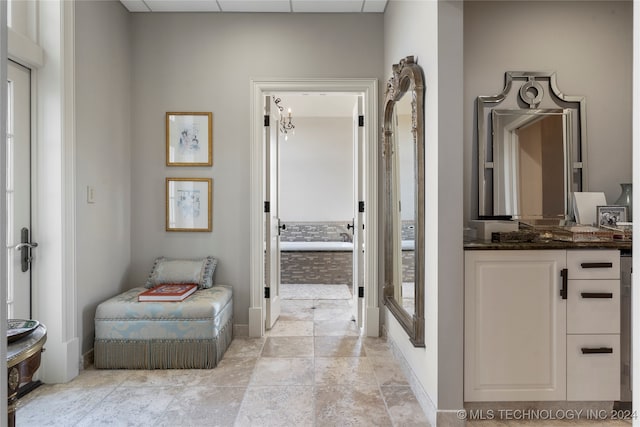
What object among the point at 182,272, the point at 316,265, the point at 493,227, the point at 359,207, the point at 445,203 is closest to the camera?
the point at 445,203

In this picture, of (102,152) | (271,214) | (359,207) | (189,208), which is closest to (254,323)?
(271,214)

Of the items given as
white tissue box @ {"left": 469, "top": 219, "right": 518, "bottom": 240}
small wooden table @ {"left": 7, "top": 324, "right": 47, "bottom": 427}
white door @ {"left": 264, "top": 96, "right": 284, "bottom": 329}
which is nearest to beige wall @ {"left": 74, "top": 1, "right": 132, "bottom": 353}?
white door @ {"left": 264, "top": 96, "right": 284, "bottom": 329}

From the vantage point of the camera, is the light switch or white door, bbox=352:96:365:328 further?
white door, bbox=352:96:365:328

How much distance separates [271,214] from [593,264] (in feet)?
7.36

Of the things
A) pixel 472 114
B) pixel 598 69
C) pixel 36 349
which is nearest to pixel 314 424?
pixel 36 349

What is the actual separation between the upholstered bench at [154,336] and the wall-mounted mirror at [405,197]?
129 cm

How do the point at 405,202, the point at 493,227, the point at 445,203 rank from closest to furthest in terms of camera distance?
1. the point at 445,203
2. the point at 493,227
3. the point at 405,202

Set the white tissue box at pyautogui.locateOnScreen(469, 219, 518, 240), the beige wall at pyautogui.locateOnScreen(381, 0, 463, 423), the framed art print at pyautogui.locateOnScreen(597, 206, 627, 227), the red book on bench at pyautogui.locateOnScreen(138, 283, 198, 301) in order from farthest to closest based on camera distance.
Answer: the red book on bench at pyautogui.locateOnScreen(138, 283, 198, 301), the framed art print at pyautogui.locateOnScreen(597, 206, 627, 227), the white tissue box at pyautogui.locateOnScreen(469, 219, 518, 240), the beige wall at pyautogui.locateOnScreen(381, 0, 463, 423)

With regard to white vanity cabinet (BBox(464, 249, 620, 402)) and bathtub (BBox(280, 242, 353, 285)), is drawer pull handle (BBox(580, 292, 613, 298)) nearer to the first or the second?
white vanity cabinet (BBox(464, 249, 620, 402))

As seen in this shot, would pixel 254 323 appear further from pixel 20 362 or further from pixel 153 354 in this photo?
pixel 20 362

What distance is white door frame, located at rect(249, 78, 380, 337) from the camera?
2996mm

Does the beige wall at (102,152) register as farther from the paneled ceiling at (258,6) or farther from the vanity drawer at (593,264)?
the vanity drawer at (593,264)

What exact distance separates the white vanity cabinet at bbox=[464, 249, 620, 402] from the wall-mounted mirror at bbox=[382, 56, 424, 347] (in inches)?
11.1

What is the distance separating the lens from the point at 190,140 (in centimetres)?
301
